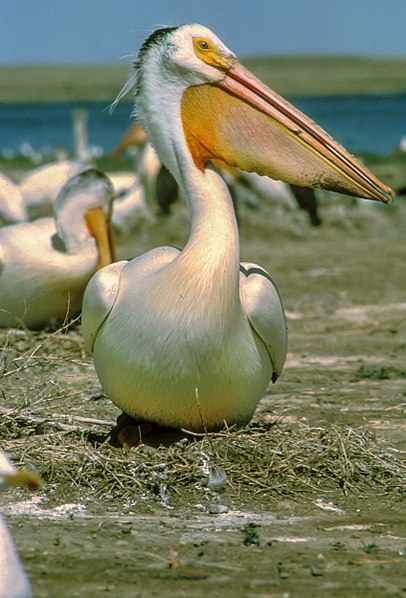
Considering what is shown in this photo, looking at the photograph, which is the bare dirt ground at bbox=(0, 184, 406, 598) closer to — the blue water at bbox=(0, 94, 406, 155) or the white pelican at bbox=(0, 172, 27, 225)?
the white pelican at bbox=(0, 172, 27, 225)

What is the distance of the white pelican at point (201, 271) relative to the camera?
14.7ft

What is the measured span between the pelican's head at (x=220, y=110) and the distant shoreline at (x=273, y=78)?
236 ft

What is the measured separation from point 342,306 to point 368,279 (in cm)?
136

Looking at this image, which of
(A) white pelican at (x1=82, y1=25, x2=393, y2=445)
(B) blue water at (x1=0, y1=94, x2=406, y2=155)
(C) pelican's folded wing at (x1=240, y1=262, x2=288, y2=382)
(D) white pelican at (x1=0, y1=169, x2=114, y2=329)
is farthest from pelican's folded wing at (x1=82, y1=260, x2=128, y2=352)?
(B) blue water at (x1=0, y1=94, x2=406, y2=155)

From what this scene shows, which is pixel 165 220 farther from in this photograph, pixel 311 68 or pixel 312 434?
pixel 311 68

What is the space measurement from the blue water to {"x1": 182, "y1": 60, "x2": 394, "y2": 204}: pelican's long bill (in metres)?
24.7

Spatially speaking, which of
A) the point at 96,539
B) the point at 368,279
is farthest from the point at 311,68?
the point at 96,539

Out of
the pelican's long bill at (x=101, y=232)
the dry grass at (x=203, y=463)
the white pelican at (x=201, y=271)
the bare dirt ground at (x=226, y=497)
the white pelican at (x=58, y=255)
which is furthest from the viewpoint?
the pelican's long bill at (x=101, y=232)

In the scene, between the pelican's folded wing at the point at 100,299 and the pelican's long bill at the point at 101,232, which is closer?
the pelican's folded wing at the point at 100,299

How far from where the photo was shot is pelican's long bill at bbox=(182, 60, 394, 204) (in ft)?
15.3

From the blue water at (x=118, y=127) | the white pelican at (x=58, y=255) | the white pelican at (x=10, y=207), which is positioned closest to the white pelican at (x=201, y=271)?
the white pelican at (x=58, y=255)

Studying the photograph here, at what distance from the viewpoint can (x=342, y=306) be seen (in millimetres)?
8844

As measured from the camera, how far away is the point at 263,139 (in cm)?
475

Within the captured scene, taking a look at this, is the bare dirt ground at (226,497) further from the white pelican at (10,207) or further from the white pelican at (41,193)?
the white pelican at (41,193)
